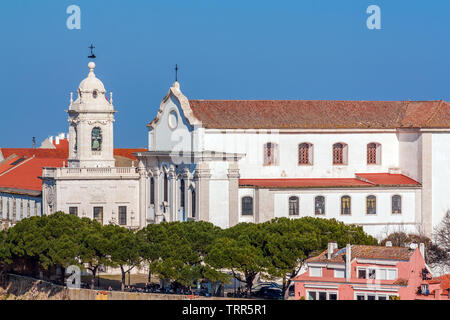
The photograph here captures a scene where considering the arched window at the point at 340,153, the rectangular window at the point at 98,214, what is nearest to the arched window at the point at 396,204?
the arched window at the point at 340,153

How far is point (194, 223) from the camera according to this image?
72.1 metres

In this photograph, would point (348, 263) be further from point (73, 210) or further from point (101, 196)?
point (101, 196)

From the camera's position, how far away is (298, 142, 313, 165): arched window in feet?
273

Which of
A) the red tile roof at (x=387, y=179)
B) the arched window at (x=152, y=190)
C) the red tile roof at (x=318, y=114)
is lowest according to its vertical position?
the arched window at (x=152, y=190)

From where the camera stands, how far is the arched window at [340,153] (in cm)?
8388

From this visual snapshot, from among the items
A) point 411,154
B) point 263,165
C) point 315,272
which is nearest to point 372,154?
point 411,154

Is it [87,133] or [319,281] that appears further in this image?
[87,133]

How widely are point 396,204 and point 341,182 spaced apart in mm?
3396

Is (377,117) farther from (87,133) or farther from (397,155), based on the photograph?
(87,133)

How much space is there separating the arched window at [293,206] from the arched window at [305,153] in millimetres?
4405

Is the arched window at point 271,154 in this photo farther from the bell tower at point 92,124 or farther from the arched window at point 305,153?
the bell tower at point 92,124

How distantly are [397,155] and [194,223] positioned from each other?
1760cm

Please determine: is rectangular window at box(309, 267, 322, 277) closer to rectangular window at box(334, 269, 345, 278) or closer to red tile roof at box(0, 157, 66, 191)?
rectangular window at box(334, 269, 345, 278)
